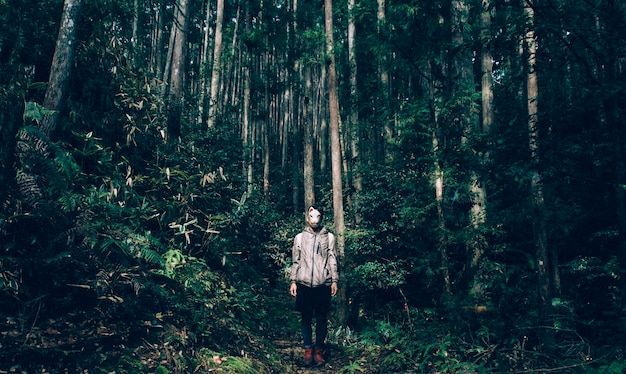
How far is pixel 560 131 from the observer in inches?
155

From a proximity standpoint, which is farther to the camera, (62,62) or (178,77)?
(178,77)

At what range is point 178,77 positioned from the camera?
7469 millimetres

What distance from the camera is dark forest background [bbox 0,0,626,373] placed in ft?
12.7

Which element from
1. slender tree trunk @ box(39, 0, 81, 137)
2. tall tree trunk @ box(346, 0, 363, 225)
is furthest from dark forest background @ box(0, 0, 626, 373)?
tall tree trunk @ box(346, 0, 363, 225)

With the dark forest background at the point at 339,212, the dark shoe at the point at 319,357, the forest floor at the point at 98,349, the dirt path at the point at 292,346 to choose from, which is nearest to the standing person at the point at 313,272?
the dark shoe at the point at 319,357

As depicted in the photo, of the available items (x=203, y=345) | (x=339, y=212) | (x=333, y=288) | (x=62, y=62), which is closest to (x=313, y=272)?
(x=333, y=288)

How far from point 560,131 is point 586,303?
269 cm

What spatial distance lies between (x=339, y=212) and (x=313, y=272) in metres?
2.00

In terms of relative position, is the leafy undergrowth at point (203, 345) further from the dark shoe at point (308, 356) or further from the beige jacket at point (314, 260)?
the beige jacket at point (314, 260)

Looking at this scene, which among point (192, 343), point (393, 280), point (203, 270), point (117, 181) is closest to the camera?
point (192, 343)

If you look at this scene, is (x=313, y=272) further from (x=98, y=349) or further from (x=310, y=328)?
(x=98, y=349)

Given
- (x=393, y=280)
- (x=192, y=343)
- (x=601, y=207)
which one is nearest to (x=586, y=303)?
(x=601, y=207)

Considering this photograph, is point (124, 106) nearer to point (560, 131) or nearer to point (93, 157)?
point (93, 157)

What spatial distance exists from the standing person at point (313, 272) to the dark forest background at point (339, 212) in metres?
0.94
